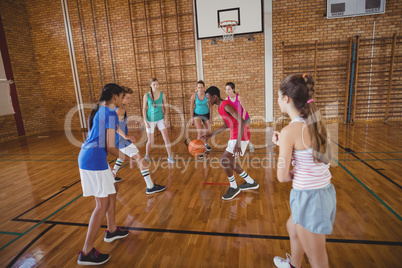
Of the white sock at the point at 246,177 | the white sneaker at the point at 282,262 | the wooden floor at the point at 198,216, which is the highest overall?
the white sock at the point at 246,177

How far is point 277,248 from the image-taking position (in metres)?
2.11

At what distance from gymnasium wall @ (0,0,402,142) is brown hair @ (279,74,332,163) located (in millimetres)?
6993

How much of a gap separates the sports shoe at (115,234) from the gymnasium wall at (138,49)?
6.52 meters

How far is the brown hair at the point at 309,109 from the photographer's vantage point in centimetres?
132

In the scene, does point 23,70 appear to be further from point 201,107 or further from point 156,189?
point 156,189

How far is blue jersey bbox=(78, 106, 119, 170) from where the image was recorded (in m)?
1.92

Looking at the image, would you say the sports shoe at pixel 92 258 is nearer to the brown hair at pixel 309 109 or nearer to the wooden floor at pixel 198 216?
the wooden floor at pixel 198 216

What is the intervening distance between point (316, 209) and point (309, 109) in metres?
0.59

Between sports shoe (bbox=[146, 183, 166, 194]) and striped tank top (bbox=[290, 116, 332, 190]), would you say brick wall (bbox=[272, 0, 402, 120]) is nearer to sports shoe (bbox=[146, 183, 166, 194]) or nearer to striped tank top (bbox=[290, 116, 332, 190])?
sports shoe (bbox=[146, 183, 166, 194])

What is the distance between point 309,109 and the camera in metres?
1.36

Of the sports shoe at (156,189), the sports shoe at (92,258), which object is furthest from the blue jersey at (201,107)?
the sports shoe at (92,258)

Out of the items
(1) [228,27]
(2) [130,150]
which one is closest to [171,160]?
(2) [130,150]

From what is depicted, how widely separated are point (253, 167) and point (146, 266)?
110 inches

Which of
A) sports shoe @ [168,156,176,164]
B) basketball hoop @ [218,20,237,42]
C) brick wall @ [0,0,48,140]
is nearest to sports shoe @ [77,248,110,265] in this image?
sports shoe @ [168,156,176,164]
